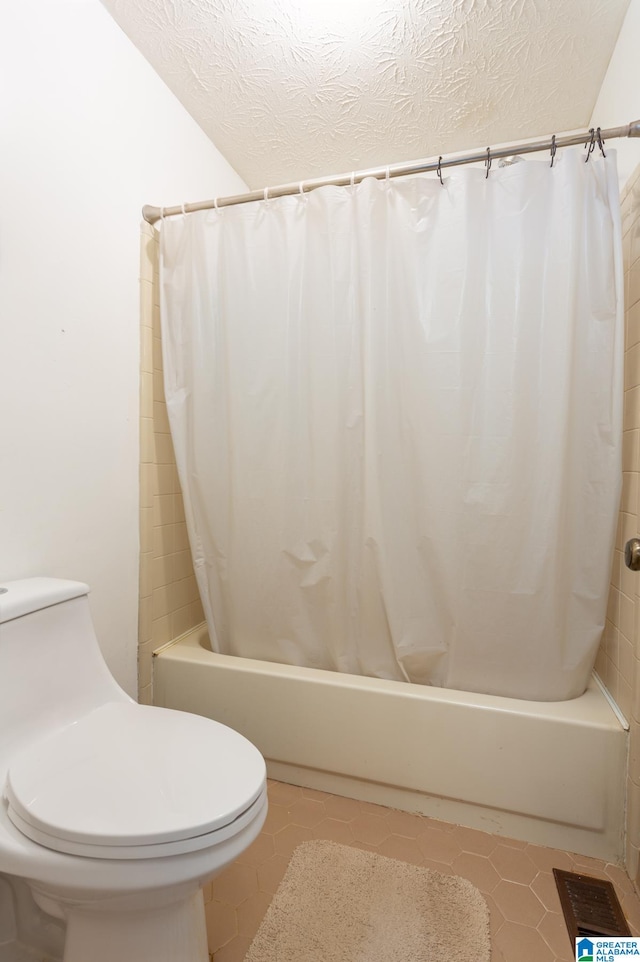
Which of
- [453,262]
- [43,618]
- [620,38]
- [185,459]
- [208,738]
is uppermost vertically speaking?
[620,38]

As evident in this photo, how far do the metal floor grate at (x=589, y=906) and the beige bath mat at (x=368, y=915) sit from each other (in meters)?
0.19

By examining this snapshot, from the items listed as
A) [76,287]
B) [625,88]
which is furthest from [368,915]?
[625,88]

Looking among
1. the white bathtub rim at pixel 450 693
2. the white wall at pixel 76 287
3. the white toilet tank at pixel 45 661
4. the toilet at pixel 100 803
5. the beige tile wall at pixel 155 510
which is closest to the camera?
the toilet at pixel 100 803

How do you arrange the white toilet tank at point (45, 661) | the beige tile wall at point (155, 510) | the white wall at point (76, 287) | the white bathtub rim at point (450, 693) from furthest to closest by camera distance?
the beige tile wall at point (155, 510) < the white bathtub rim at point (450, 693) < the white wall at point (76, 287) < the white toilet tank at point (45, 661)

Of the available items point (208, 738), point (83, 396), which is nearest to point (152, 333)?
point (83, 396)

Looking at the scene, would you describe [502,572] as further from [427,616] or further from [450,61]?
[450,61]

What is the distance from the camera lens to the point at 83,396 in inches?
50.0

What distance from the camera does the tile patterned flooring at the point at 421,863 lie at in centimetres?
97

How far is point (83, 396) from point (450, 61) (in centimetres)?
151

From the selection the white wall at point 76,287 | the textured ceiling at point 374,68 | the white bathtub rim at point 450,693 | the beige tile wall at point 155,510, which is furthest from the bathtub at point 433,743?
the textured ceiling at point 374,68

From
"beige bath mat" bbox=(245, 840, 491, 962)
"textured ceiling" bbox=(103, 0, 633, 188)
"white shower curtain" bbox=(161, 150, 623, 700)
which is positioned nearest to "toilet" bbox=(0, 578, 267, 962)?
"beige bath mat" bbox=(245, 840, 491, 962)

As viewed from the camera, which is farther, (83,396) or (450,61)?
(450,61)

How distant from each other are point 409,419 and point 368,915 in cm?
120

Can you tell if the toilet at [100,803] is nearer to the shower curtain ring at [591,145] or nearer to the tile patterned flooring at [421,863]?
the tile patterned flooring at [421,863]
